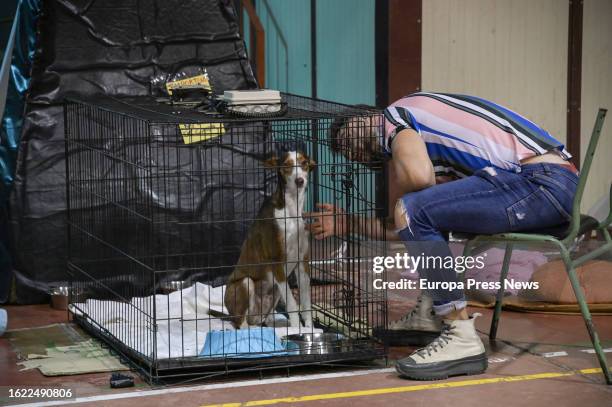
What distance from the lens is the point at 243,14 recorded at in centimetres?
762

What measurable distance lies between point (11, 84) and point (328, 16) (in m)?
2.88

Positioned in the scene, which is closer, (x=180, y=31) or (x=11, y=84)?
(x=11, y=84)

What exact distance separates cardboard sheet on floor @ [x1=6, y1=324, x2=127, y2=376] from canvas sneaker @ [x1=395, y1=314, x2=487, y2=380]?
1196mm

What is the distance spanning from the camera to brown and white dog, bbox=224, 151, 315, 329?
177 inches

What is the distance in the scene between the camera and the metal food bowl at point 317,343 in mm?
4055

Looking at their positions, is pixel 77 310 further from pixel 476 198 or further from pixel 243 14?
pixel 243 14

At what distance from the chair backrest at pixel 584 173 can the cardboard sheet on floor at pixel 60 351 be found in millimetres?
1895

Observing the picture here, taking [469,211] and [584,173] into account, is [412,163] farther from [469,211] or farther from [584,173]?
[584,173]

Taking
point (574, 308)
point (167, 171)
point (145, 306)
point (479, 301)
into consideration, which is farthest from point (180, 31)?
point (574, 308)

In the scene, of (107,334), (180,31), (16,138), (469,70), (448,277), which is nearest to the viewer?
(448,277)

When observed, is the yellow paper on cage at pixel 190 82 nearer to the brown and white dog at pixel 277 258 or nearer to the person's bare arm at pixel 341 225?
the brown and white dog at pixel 277 258

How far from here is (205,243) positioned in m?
5.57

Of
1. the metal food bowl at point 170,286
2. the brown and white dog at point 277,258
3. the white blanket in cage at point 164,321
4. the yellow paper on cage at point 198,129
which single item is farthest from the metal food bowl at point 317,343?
the metal food bowl at point 170,286

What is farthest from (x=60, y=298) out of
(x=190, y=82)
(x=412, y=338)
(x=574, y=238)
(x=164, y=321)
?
(x=574, y=238)
